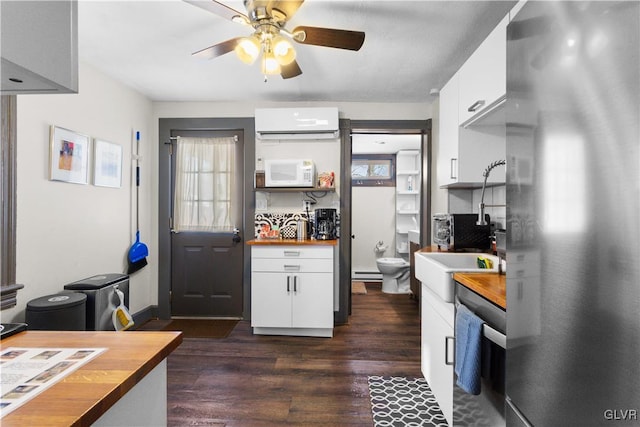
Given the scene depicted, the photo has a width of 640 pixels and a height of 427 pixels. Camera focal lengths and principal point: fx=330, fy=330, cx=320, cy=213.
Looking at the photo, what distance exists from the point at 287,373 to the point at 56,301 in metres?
1.63

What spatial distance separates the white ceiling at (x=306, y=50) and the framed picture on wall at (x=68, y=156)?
2.15 feet

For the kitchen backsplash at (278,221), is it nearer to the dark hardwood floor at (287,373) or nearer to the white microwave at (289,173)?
the white microwave at (289,173)

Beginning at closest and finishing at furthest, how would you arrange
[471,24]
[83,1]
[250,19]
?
[250,19] → [83,1] → [471,24]

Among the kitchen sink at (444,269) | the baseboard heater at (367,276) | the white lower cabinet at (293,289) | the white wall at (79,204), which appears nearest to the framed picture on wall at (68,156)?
the white wall at (79,204)

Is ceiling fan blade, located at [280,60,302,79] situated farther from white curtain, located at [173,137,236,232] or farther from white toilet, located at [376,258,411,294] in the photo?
white toilet, located at [376,258,411,294]

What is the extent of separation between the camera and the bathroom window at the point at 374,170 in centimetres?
569

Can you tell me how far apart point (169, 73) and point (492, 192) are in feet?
9.43

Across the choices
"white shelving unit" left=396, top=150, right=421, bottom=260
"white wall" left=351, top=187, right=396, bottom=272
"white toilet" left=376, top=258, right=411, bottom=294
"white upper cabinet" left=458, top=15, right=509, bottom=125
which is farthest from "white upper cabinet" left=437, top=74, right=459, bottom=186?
"white wall" left=351, top=187, right=396, bottom=272

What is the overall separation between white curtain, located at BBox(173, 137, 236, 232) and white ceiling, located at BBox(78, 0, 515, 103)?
523 millimetres

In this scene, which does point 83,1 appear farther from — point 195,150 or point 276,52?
point 195,150

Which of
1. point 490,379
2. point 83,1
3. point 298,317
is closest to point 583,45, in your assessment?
point 490,379

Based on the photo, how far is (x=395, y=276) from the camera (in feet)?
15.6

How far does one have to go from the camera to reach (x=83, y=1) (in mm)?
1882

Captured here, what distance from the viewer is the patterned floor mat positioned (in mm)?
1886
